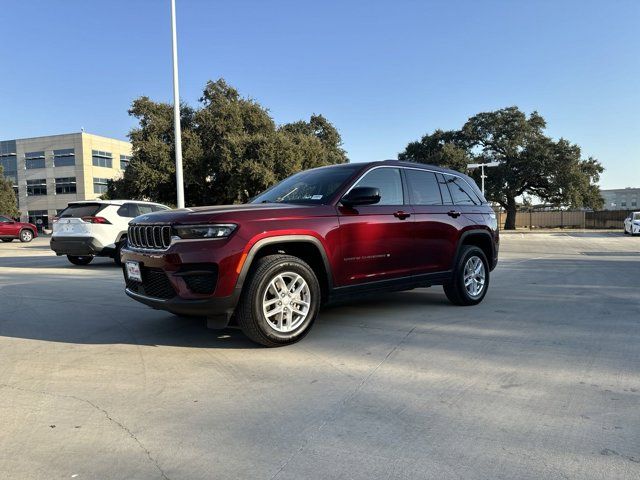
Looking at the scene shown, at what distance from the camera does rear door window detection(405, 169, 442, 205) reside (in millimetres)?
5970

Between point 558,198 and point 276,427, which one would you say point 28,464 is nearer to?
point 276,427

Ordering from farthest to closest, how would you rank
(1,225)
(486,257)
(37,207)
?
(37,207) < (1,225) < (486,257)

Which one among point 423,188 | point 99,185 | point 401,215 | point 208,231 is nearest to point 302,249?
point 208,231

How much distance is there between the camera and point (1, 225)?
81.7 feet

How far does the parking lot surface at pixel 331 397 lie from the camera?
255 centimetres

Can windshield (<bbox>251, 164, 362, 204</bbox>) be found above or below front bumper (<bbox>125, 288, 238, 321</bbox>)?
above

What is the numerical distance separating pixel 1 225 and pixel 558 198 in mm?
45259

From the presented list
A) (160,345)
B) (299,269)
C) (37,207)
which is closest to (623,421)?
(299,269)

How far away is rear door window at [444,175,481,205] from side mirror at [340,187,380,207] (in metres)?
2.01

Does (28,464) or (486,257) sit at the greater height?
(486,257)

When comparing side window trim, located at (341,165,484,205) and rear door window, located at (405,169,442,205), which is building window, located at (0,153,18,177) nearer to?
side window trim, located at (341,165,484,205)

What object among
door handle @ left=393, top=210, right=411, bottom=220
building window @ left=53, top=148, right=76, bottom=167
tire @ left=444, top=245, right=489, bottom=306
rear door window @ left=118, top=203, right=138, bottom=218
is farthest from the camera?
building window @ left=53, top=148, right=76, bottom=167

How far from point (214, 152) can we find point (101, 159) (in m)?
51.3

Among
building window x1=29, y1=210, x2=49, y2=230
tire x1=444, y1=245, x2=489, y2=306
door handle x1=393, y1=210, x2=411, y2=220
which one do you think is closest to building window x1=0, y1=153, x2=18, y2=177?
building window x1=29, y1=210, x2=49, y2=230
